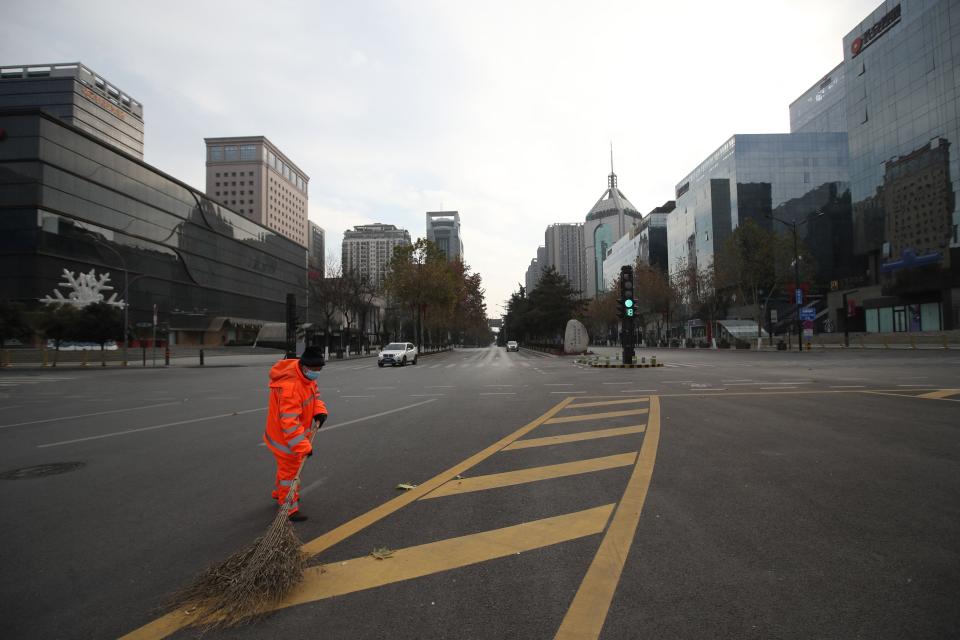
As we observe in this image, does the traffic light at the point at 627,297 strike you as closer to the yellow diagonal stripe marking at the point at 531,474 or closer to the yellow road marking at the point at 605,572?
the yellow diagonal stripe marking at the point at 531,474

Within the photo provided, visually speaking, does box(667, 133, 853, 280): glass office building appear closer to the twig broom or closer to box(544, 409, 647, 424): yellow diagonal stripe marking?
box(544, 409, 647, 424): yellow diagonal stripe marking

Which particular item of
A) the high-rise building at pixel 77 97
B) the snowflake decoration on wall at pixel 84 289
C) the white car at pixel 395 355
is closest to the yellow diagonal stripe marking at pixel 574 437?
the white car at pixel 395 355

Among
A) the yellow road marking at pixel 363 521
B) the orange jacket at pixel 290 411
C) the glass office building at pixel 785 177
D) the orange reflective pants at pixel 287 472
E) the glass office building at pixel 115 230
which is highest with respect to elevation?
the glass office building at pixel 785 177

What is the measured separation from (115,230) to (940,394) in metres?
69.1

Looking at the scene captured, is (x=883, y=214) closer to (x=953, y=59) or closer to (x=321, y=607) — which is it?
(x=953, y=59)

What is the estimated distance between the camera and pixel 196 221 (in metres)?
71.9

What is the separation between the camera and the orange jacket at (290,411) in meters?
4.46

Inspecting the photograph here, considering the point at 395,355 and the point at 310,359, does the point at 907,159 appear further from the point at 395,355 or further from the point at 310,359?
the point at 310,359

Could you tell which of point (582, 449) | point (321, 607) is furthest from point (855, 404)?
point (321, 607)

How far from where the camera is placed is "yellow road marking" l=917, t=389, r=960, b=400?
1151 centimetres

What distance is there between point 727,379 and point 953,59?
5395 centimetres

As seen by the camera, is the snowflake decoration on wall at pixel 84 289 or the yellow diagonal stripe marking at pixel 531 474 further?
the snowflake decoration on wall at pixel 84 289

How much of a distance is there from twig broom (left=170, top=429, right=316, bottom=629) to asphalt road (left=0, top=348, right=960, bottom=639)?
140 millimetres

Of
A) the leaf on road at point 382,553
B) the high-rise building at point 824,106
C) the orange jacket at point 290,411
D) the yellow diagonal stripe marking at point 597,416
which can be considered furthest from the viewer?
the high-rise building at point 824,106
